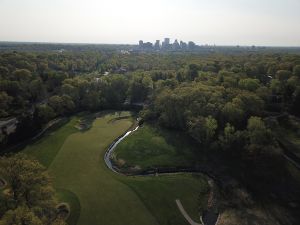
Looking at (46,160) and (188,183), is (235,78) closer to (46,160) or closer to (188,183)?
(188,183)

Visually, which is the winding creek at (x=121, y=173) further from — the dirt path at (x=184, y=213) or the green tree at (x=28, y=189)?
the green tree at (x=28, y=189)

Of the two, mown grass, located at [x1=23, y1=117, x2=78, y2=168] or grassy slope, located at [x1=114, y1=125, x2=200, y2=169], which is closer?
grassy slope, located at [x1=114, y1=125, x2=200, y2=169]

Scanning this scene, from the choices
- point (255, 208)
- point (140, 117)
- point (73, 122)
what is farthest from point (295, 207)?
point (73, 122)

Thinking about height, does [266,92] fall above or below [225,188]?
above

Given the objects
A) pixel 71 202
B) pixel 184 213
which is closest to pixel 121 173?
pixel 71 202

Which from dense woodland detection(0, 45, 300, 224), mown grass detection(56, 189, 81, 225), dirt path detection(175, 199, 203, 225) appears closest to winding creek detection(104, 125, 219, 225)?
dirt path detection(175, 199, 203, 225)

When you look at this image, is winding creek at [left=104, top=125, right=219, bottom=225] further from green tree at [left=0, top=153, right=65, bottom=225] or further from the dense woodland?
green tree at [left=0, top=153, right=65, bottom=225]

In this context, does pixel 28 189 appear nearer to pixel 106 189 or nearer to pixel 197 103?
pixel 106 189
